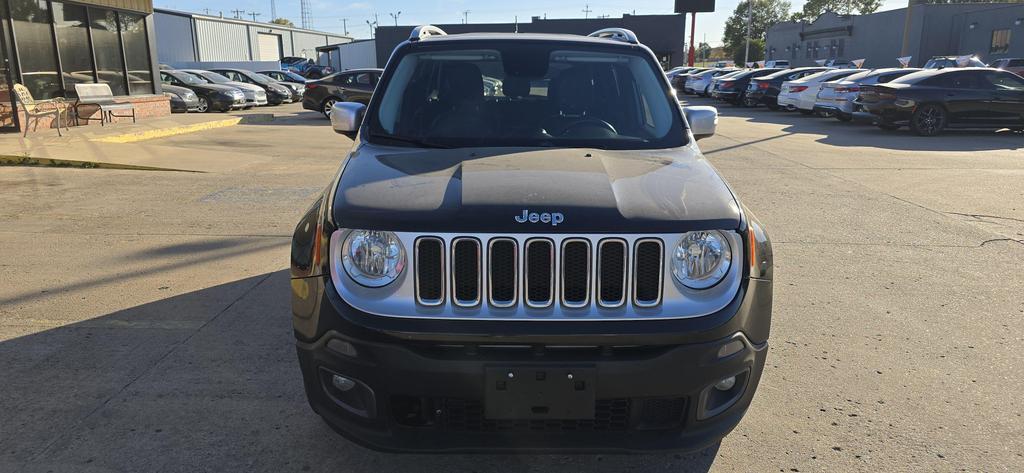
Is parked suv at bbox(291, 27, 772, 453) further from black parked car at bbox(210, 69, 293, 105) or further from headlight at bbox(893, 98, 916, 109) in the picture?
black parked car at bbox(210, 69, 293, 105)

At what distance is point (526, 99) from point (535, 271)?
5.69ft

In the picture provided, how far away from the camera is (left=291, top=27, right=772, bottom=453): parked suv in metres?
2.43

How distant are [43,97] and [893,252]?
51.3 ft

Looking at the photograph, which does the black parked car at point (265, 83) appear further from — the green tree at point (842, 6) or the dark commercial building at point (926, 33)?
the green tree at point (842, 6)

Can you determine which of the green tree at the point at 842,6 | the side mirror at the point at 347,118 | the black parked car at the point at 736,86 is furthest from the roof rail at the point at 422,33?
the green tree at the point at 842,6

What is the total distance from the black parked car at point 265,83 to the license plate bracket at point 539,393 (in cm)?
2576

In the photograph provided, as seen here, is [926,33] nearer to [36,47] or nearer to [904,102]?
[904,102]

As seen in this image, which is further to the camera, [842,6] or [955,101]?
[842,6]

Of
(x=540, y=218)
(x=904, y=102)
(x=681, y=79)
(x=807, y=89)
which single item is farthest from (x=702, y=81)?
(x=540, y=218)

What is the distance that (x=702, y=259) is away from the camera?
8.52 feet

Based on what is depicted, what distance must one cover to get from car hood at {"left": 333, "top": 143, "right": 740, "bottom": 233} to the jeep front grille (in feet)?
0.16

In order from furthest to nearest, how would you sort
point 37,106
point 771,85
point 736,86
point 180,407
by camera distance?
1. point 736,86
2. point 771,85
3. point 37,106
4. point 180,407

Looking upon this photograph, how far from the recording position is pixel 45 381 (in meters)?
3.68

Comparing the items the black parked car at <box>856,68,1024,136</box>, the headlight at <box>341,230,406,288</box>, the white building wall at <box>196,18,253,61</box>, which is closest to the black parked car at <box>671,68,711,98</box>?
the black parked car at <box>856,68,1024,136</box>
